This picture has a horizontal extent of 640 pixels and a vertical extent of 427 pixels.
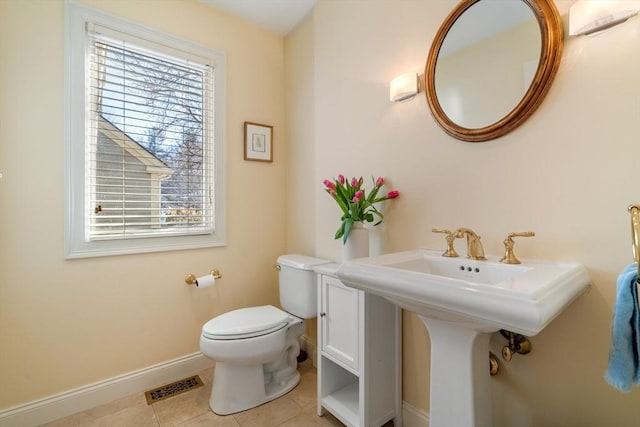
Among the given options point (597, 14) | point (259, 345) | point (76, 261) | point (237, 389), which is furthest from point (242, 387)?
point (597, 14)

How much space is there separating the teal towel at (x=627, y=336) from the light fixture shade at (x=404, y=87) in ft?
3.24

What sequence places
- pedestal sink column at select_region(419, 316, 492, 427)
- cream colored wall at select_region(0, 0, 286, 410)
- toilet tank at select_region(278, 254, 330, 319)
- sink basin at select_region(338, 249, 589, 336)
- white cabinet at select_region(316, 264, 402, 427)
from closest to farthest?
sink basin at select_region(338, 249, 589, 336) < pedestal sink column at select_region(419, 316, 492, 427) < white cabinet at select_region(316, 264, 402, 427) < cream colored wall at select_region(0, 0, 286, 410) < toilet tank at select_region(278, 254, 330, 319)

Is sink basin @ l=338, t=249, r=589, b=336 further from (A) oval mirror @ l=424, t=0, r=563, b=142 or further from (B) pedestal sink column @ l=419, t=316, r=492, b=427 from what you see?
(A) oval mirror @ l=424, t=0, r=563, b=142

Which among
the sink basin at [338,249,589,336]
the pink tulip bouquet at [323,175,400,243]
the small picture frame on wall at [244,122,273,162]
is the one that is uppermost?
the small picture frame on wall at [244,122,273,162]

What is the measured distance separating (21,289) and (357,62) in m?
2.12

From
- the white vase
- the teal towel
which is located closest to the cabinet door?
the white vase

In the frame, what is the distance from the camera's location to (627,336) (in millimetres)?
688

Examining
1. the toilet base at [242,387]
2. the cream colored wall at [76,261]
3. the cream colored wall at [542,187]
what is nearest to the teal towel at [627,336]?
the cream colored wall at [542,187]

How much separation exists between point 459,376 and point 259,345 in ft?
3.20

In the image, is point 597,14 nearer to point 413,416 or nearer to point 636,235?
point 636,235

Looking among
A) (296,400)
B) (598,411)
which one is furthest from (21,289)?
(598,411)

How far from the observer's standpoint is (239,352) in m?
1.45

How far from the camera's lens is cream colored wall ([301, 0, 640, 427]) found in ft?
2.74

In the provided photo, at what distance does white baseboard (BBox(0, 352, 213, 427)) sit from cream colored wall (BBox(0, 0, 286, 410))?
4 centimetres
